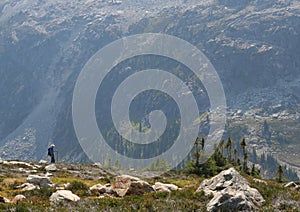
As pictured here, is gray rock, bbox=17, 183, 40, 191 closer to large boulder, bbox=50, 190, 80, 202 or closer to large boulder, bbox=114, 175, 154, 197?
large boulder, bbox=50, 190, 80, 202

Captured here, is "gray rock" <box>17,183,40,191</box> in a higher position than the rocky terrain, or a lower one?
lower

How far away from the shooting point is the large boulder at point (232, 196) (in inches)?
778

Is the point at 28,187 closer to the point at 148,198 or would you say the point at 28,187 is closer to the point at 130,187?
the point at 130,187

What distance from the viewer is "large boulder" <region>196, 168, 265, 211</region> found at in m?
19.8

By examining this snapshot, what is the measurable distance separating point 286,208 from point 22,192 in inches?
649

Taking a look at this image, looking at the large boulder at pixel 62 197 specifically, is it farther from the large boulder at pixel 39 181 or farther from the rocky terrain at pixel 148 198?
the large boulder at pixel 39 181

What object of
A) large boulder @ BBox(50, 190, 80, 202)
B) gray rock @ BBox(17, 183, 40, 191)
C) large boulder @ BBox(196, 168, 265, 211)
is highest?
large boulder @ BBox(196, 168, 265, 211)

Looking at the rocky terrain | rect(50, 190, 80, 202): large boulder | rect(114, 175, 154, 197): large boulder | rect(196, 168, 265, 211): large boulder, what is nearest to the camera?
rect(196, 168, 265, 211): large boulder

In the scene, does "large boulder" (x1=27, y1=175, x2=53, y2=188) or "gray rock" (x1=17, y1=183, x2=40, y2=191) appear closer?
"gray rock" (x1=17, y1=183, x2=40, y2=191)

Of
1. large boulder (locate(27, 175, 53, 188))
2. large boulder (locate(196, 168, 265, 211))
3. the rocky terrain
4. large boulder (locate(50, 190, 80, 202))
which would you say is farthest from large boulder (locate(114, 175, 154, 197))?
large boulder (locate(27, 175, 53, 188))

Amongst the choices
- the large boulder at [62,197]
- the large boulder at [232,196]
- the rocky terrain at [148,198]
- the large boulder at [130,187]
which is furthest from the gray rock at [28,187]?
the large boulder at [232,196]

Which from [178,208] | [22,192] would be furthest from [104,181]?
[178,208]

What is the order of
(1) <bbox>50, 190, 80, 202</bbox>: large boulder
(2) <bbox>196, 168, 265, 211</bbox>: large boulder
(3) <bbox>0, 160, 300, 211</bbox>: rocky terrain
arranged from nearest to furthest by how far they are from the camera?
(2) <bbox>196, 168, 265, 211</bbox>: large boulder → (3) <bbox>0, 160, 300, 211</bbox>: rocky terrain → (1) <bbox>50, 190, 80, 202</bbox>: large boulder

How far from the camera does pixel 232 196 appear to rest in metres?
20.2
